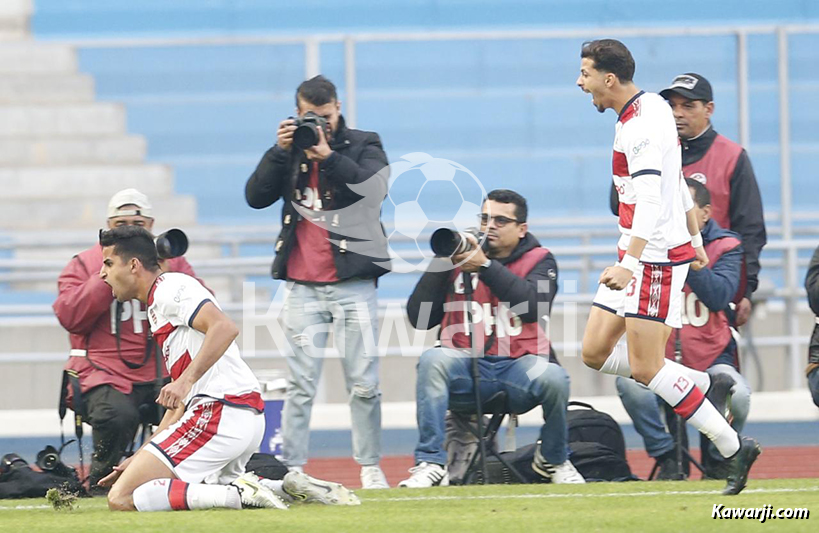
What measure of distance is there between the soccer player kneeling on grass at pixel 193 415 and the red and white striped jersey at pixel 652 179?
4.77 feet

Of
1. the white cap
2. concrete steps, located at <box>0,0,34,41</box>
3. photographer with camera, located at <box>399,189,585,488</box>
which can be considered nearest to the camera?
photographer with camera, located at <box>399,189,585,488</box>

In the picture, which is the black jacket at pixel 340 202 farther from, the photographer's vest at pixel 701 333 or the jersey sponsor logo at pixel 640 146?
the jersey sponsor logo at pixel 640 146

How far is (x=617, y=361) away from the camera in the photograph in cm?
574

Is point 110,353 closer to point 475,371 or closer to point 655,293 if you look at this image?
point 475,371

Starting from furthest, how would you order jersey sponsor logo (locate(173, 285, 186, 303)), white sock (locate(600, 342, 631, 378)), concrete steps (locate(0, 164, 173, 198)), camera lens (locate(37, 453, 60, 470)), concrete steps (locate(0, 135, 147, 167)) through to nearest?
concrete steps (locate(0, 135, 147, 167)) → concrete steps (locate(0, 164, 173, 198)) → camera lens (locate(37, 453, 60, 470)) → white sock (locate(600, 342, 631, 378)) → jersey sponsor logo (locate(173, 285, 186, 303))

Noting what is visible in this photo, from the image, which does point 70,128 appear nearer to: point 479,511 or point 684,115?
point 684,115

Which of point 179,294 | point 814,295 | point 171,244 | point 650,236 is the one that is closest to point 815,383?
point 814,295

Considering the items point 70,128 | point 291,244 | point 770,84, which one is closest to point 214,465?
point 291,244

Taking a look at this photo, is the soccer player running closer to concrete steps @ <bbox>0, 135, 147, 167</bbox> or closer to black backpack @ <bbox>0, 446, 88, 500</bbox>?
black backpack @ <bbox>0, 446, 88, 500</bbox>

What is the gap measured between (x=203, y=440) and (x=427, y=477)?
1245 mm

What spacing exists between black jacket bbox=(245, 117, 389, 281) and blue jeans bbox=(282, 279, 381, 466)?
0.38 ft

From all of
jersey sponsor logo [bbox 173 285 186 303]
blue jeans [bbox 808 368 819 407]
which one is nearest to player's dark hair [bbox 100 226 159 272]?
jersey sponsor logo [bbox 173 285 186 303]

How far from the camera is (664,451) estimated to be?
643 centimetres

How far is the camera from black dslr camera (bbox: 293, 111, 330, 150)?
6254mm
